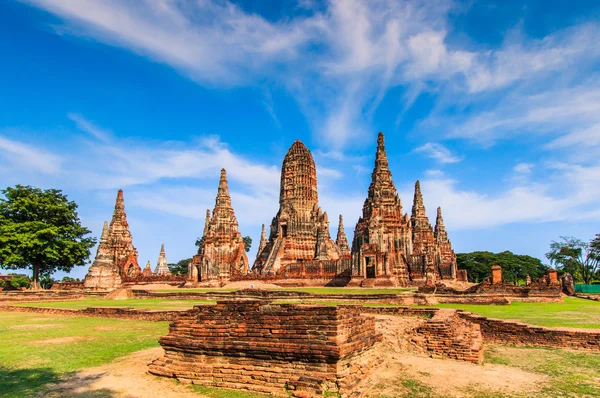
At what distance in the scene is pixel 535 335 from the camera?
10.8 metres

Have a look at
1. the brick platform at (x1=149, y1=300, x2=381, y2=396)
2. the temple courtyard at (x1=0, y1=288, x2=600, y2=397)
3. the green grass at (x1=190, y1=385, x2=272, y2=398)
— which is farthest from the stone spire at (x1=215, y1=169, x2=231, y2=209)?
the green grass at (x1=190, y1=385, x2=272, y2=398)

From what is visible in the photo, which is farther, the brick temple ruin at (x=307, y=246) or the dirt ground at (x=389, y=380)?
the brick temple ruin at (x=307, y=246)

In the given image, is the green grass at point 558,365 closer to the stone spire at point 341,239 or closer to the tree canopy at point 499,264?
the stone spire at point 341,239

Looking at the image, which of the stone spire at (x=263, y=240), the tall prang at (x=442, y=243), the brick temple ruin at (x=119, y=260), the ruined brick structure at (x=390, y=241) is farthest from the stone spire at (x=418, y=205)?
the brick temple ruin at (x=119, y=260)

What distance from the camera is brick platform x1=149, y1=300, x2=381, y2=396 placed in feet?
22.2

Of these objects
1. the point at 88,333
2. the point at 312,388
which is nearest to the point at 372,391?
the point at 312,388

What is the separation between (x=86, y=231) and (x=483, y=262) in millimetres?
56212

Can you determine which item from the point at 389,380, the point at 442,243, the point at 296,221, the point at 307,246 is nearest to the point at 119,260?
the point at 296,221

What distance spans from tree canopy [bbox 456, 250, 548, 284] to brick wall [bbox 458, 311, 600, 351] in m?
58.4

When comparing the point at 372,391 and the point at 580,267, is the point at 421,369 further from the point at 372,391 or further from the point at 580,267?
the point at 580,267

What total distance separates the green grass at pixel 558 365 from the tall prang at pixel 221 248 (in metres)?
33.4

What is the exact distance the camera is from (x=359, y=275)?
34.0 meters

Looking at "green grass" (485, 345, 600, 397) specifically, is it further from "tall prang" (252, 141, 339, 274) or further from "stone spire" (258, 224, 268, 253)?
"stone spire" (258, 224, 268, 253)

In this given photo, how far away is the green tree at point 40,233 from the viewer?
34600 millimetres
